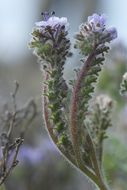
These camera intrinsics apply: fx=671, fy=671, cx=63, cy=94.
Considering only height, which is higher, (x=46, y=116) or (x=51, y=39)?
(x=51, y=39)

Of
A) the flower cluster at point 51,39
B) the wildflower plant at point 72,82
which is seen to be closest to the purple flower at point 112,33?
the wildflower plant at point 72,82

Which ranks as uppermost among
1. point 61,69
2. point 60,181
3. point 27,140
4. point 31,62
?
point 31,62

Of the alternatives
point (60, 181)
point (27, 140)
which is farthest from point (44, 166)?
point (27, 140)

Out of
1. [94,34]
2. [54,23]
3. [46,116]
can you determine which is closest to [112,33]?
[94,34]

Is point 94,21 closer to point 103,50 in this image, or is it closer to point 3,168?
point 103,50

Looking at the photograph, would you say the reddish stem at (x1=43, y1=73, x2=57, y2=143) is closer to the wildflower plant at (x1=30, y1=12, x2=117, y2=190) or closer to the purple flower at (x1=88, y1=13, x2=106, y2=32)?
the wildflower plant at (x1=30, y1=12, x2=117, y2=190)

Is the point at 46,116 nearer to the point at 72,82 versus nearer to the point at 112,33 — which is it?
the point at 72,82

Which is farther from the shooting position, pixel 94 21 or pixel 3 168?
pixel 3 168

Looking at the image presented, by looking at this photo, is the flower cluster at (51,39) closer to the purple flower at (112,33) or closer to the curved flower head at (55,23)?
the curved flower head at (55,23)
